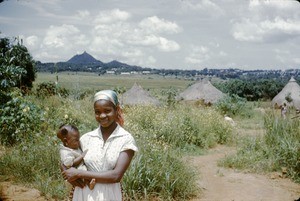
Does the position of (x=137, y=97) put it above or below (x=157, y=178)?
A: above

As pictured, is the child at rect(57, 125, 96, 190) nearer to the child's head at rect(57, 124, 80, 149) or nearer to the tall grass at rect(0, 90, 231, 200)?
the child's head at rect(57, 124, 80, 149)

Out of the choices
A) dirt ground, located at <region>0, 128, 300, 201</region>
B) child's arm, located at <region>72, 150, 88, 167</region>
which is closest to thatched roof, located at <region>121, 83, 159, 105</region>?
dirt ground, located at <region>0, 128, 300, 201</region>

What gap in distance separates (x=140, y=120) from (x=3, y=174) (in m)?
5.15

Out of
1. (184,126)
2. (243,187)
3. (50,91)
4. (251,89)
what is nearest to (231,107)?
(184,126)

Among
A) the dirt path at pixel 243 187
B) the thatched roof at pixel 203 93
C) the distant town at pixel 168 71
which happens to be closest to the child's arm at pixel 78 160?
the dirt path at pixel 243 187

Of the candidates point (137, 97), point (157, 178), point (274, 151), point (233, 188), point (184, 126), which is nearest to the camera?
point (157, 178)

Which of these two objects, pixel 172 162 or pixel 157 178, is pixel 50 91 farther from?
pixel 157 178

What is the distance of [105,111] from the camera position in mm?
2299

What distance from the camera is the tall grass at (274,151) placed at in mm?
7058

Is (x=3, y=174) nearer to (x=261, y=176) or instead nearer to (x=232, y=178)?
(x=232, y=178)

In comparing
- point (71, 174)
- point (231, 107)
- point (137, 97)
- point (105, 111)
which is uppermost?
point (105, 111)

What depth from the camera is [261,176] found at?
23.3ft

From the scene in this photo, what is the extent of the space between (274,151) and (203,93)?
51.0 feet

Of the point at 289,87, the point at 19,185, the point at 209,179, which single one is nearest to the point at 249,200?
the point at 209,179
